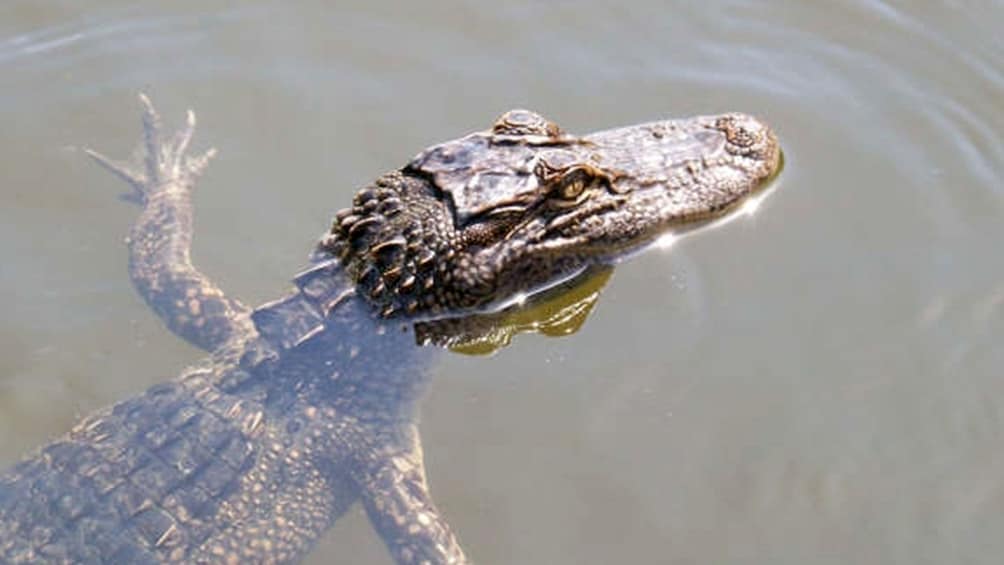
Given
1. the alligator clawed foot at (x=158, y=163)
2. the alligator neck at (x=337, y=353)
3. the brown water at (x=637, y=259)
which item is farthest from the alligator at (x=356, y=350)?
the alligator clawed foot at (x=158, y=163)

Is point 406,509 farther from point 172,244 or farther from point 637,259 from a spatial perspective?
point 172,244

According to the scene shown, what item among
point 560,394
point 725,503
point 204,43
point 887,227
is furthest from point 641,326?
point 204,43

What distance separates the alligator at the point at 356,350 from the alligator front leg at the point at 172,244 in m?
0.02

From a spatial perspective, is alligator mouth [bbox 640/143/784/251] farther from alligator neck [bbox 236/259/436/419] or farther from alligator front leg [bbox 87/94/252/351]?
alligator front leg [bbox 87/94/252/351]

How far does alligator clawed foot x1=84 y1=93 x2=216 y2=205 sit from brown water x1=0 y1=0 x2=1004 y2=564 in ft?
0.30

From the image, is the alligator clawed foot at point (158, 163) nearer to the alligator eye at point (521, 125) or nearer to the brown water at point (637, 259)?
the brown water at point (637, 259)

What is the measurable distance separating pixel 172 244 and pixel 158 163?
76 centimetres

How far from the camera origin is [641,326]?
5.68 meters

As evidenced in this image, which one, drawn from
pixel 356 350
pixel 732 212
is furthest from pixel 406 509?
pixel 732 212

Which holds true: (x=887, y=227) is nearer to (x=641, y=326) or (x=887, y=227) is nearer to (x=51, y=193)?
(x=641, y=326)

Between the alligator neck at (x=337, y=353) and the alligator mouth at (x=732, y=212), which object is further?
the alligator mouth at (x=732, y=212)

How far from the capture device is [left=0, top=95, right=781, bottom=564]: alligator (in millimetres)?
4695

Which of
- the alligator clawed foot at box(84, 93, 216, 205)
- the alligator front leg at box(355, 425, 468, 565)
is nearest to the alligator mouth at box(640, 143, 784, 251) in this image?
the alligator front leg at box(355, 425, 468, 565)

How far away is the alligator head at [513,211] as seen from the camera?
5.12m
